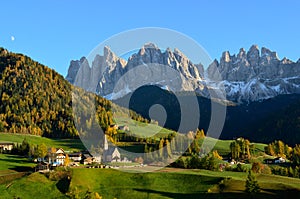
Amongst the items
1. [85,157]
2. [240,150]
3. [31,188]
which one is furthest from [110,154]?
[240,150]

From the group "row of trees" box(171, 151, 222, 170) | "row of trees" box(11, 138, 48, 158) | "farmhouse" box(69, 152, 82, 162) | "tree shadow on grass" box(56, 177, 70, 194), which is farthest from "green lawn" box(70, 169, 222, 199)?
"farmhouse" box(69, 152, 82, 162)

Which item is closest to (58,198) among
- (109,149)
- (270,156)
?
(109,149)

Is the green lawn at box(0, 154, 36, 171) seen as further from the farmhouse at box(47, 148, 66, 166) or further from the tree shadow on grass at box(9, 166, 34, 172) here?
the farmhouse at box(47, 148, 66, 166)

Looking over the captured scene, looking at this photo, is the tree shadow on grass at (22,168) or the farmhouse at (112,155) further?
the farmhouse at (112,155)

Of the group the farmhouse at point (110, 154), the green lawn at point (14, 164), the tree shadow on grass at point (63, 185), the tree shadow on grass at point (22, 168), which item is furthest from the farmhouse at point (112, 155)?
the tree shadow on grass at point (63, 185)

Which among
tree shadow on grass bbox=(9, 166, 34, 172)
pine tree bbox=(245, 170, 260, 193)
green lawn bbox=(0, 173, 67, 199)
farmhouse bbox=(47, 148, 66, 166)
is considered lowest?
green lawn bbox=(0, 173, 67, 199)

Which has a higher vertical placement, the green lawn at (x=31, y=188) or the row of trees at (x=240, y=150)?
the row of trees at (x=240, y=150)

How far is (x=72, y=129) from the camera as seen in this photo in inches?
7574

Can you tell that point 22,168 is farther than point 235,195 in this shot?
Yes

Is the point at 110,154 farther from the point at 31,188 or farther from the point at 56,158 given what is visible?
the point at 31,188

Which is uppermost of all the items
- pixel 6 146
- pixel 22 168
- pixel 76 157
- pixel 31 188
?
pixel 6 146

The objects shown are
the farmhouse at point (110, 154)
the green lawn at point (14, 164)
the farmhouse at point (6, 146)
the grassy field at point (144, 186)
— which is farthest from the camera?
the farmhouse at point (6, 146)

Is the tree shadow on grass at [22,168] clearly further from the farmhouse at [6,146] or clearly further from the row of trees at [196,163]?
the farmhouse at [6,146]

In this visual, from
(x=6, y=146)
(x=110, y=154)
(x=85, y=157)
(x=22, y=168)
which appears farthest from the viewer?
(x=6, y=146)
